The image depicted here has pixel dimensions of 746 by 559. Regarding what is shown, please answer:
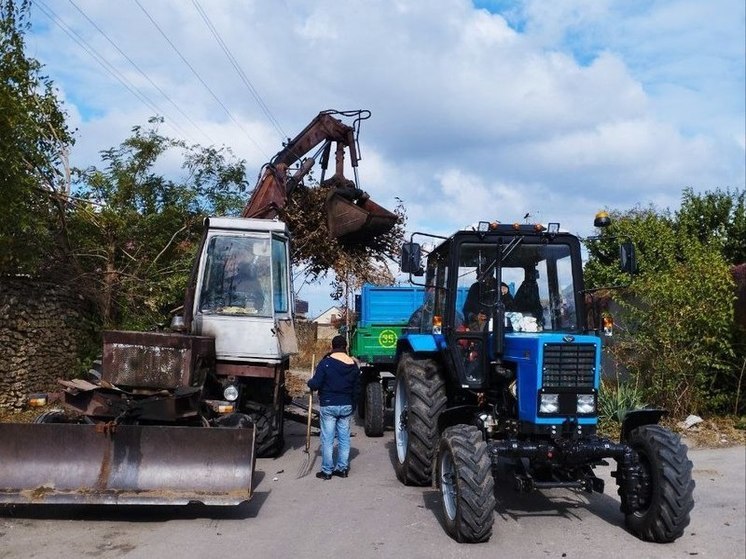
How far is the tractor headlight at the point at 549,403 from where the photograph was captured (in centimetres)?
617

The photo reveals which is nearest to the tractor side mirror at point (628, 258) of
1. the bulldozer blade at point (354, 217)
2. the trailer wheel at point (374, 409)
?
the trailer wheel at point (374, 409)

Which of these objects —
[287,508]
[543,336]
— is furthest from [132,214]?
[543,336]

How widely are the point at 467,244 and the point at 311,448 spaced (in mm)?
4426

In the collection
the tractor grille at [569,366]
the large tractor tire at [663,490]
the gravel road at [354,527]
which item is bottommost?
the gravel road at [354,527]

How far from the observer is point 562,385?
621 centimetres

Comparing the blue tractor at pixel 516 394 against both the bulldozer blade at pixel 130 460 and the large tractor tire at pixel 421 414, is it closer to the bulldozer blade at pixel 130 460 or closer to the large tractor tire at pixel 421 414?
the large tractor tire at pixel 421 414

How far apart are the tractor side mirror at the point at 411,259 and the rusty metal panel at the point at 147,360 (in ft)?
8.01

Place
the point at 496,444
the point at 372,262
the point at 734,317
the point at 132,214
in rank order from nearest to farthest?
the point at 496,444
the point at 734,317
the point at 132,214
the point at 372,262

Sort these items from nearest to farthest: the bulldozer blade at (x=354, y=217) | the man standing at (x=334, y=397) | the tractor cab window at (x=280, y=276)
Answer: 1. the man standing at (x=334, y=397)
2. the tractor cab window at (x=280, y=276)
3. the bulldozer blade at (x=354, y=217)

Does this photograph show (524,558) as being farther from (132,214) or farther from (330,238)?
(132,214)

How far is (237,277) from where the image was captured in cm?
903

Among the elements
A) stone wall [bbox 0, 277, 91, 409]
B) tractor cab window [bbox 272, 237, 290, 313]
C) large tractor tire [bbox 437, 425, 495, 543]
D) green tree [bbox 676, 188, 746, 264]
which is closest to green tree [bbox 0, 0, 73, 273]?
stone wall [bbox 0, 277, 91, 409]

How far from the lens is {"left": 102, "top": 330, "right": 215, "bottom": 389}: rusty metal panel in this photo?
24.1 feet

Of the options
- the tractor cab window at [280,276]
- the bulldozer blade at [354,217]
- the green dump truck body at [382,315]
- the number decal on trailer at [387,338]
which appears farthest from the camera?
the bulldozer blade at [354,217]
